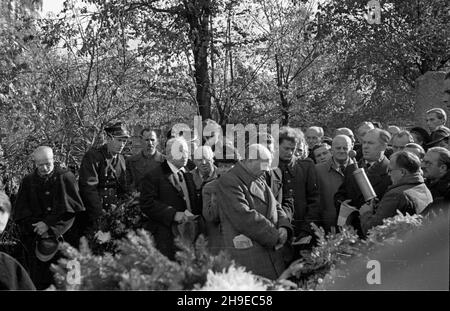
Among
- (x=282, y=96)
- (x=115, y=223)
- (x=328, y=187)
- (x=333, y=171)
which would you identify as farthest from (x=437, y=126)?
(x=282, y=96)

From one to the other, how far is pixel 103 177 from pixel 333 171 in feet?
8.66

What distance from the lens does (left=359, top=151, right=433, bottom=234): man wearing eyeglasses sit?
5.47m

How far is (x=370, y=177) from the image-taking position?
6883mm

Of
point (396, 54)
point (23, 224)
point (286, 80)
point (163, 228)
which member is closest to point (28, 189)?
point (23, 224)

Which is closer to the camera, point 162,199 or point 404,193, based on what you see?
point 404,193

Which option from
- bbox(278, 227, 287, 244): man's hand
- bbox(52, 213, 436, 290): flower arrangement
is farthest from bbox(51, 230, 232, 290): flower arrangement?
bbox(278, 227, 287, 244): man's hand

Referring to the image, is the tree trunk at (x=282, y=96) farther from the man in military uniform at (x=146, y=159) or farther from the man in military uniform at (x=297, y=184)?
the man in military uniform at (x=297, y=184)

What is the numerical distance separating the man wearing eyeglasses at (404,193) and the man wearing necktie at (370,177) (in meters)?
0.83

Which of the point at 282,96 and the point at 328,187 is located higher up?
the point at 282,96

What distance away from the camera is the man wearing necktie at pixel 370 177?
6.67 meters

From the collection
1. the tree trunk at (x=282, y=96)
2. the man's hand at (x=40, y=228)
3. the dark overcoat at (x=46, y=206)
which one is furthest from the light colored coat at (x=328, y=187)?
the tree trunk at (x=282, y=96)

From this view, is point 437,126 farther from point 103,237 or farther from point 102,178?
point 103,237

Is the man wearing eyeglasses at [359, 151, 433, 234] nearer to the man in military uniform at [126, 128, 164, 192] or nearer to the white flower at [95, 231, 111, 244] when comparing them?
the white flower at [95, 231, 111, 244]
